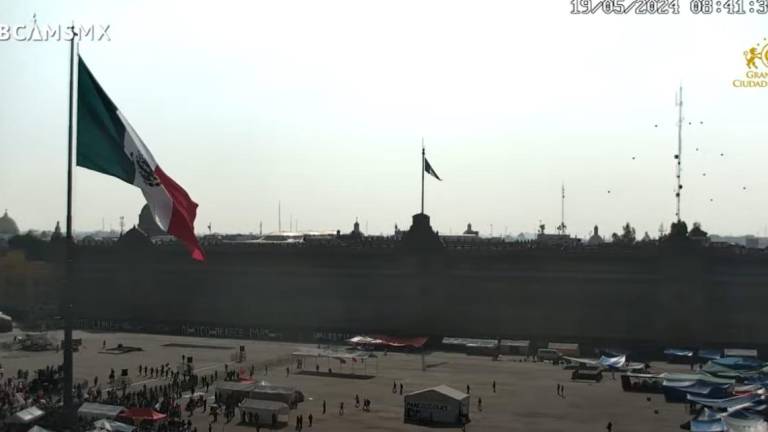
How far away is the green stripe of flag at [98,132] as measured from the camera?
15891 millimetres

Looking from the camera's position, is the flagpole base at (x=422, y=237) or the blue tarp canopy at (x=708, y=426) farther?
the flagpole base at (x=422, y=237)

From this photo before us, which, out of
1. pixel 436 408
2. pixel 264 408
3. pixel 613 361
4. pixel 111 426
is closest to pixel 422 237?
pixel 613 361

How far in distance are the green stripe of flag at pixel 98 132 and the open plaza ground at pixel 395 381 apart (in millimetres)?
22418

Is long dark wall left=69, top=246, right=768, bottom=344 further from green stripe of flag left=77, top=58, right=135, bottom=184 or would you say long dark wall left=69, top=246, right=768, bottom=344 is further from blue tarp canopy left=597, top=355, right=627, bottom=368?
green stripe of flag left=77, top=58, right=135, bottom=184

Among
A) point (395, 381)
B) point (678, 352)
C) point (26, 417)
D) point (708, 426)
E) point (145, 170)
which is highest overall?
point (145, 170)

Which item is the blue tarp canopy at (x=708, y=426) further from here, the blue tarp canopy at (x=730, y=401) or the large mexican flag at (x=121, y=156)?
the large mexican flag at (x=121, y=156)

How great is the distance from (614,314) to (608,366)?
585 inches

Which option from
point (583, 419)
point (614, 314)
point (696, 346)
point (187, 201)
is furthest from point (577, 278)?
point (187, 201)

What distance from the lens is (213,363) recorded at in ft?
181

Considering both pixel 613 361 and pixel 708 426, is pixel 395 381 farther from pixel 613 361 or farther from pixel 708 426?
pixel 708 426

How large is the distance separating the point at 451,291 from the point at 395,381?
22.1 meters

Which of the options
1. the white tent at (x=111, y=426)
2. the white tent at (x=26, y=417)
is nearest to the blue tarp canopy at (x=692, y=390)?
the white tent at (x=111, y=426)

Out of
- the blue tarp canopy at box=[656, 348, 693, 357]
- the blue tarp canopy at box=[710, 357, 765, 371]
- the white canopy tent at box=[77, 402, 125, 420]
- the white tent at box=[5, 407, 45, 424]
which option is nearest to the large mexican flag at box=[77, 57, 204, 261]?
the white tent at box=[5, 407, 45, 424]

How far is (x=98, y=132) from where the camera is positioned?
1614 centimetres
